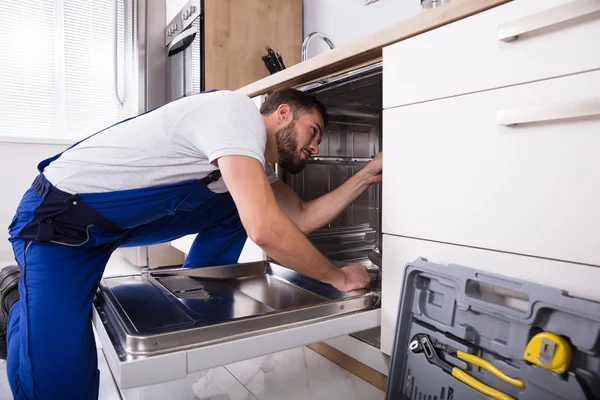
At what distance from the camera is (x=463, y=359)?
2.61ft

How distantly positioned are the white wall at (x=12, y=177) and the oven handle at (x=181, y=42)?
1150 millimetres

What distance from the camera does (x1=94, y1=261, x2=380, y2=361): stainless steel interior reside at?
771 mm

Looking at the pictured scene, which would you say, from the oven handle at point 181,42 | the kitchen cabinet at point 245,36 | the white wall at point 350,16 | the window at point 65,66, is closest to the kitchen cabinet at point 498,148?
the white wall at point 350,16

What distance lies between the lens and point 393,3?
183 cm

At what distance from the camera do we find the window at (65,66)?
9.36 ft

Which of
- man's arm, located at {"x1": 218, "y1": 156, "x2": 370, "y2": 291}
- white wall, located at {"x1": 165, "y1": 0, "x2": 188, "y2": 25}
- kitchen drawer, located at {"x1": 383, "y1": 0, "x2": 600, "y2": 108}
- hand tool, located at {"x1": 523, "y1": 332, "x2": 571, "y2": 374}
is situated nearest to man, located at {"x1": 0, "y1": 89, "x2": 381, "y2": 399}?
man's arm, located at {"x1": 218, "y1": 156, "x2": 370, "y2": 291}

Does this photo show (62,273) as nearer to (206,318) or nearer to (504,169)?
(206,318)

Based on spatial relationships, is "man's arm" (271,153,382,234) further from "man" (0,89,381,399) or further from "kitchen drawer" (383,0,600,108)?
"kitchen drawer" (383,0,600,108)

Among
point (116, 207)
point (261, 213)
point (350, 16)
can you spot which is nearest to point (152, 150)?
point (116, 207)

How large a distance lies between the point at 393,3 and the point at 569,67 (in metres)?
1.31

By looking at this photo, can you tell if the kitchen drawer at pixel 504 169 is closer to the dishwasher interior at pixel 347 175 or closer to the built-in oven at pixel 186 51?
the dishwasher interior at pixel 347 175

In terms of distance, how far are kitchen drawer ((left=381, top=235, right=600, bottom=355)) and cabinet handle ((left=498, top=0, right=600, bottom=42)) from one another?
1.28 feet

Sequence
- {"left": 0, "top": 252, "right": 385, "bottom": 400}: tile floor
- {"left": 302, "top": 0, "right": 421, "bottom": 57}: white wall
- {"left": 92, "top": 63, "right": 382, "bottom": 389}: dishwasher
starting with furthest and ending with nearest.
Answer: {"left": 302, "top": 0, "right": 421, "bottom": 57}: white wall
{"left": 0, "top": 252, "right": 385, "bottom": 400}: tile floor
{"left": 92, "top": 63, "right": 382, "bottom": 389}: dishwasher

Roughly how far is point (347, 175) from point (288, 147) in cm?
56
